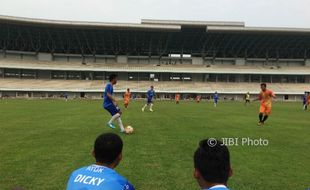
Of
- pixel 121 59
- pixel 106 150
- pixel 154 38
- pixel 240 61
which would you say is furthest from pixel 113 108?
pixel 240 61

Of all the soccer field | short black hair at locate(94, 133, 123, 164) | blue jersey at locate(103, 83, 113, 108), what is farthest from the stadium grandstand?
short black hair at locate(94, 133, 123, 164)

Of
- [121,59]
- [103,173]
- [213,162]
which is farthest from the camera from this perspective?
[121,59]

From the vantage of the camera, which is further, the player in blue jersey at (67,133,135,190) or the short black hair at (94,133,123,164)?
the short black hair at (94,133,123,164)

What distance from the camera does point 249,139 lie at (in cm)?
1303

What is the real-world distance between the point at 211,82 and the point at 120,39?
24050 mm

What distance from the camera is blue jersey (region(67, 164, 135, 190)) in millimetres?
3305

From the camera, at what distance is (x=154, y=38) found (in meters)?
80.2

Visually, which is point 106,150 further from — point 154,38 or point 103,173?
point 154,38

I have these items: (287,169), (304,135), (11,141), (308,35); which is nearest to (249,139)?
(304,135)

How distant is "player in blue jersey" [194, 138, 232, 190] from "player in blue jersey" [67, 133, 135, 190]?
87cm

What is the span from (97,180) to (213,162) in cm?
114

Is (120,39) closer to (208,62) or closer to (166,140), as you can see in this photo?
(208,62)

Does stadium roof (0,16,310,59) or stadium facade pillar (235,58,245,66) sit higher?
stadium roof (0,16,310,59)

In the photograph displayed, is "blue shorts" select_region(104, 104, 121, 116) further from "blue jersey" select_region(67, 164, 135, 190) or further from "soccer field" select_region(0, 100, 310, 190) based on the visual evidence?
"blue jersey" select_region(67, 164, 135, 190)
